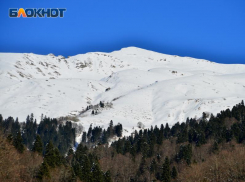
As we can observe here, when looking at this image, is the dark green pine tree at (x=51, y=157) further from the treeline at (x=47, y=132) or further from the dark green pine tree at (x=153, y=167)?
the treeline at (x=47, y=132)

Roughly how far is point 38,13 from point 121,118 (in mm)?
117211

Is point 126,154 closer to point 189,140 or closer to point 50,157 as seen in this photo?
point 189,140

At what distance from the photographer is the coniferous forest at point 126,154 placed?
60.4 m

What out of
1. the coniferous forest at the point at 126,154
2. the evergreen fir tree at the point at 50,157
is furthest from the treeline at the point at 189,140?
the evergreen fir tree at the point at 50,157

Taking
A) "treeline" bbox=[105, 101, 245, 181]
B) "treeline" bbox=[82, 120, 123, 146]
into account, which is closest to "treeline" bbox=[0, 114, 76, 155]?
"treeline" bbox=[82, 120, 123, 146]

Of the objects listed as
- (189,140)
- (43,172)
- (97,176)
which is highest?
(43,172)

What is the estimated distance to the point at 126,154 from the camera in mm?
111750

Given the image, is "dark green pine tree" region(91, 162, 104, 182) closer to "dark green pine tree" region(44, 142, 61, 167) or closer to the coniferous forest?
the coniferous forest

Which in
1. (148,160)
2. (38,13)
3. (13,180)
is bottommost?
(148,160)

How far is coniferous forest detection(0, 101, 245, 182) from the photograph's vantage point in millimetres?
60406

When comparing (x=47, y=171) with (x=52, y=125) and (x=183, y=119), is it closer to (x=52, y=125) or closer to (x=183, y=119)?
(x=52, y=125)

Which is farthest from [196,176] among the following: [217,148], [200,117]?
[200,117]

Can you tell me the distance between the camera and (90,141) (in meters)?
152

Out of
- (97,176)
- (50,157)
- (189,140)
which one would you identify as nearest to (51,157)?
(50,157)
